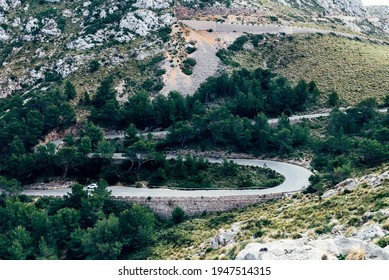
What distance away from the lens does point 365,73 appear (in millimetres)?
92688

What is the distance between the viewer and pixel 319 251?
75.1 ft

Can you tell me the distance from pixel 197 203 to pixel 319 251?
113 ft

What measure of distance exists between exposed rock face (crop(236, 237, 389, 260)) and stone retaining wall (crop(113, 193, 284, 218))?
99.6ft

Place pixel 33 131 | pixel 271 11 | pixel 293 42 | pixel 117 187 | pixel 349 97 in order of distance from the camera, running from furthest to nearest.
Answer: pixel 271 11
pixel 293 42
pixel 349 97
pixel 33 131
pixel 117 187

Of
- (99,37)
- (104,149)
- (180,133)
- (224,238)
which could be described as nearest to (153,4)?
(99,37)

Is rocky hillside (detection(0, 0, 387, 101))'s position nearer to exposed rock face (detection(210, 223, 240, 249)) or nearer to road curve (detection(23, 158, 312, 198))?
road curve (detection(23, 158, 312, 198))

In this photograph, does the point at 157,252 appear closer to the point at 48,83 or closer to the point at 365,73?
the point at 48,83

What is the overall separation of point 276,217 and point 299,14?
347 feet

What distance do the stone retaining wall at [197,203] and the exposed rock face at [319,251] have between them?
30.4 meters

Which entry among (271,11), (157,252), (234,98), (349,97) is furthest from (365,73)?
(157,252)

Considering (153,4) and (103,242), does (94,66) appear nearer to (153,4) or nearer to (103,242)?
(153,4)

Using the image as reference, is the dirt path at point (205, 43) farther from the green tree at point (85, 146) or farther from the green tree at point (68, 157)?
the green tree at point (68, 157)

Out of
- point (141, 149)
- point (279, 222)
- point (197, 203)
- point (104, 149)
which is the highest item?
point (279, 222)

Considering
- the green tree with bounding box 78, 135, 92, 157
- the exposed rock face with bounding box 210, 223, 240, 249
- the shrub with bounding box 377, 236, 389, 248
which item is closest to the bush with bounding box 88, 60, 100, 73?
the green tree with bounding box 78, 135, 92, 157
